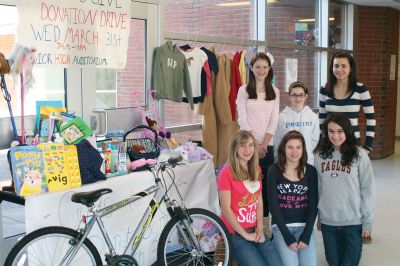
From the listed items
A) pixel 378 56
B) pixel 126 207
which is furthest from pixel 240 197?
pixel 378 56

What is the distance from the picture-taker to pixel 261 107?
12.4 ft

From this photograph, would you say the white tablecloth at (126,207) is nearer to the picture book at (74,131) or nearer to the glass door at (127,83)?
the picture book at (74,131)

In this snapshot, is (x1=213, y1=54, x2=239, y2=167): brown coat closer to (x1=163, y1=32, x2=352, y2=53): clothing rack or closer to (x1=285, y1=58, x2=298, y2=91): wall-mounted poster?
(x1=163, y1=32, x2=352, y2=53): clothing rack

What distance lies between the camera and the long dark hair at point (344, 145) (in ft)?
10.7

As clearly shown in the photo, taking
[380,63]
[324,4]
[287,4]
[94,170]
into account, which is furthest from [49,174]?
[380,63]

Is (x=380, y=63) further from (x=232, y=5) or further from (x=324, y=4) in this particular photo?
(x=232, y=5)

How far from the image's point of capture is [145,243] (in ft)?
10.7

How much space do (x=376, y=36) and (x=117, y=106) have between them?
18.6 ft

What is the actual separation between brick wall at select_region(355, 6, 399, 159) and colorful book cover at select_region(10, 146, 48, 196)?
656cm

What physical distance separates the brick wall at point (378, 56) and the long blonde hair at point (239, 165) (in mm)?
5625

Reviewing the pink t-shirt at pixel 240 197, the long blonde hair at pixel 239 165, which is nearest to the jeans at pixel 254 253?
the pink t-shirt at pixel 240 197

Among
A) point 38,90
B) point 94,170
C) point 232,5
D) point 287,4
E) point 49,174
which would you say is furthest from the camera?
point 287,4

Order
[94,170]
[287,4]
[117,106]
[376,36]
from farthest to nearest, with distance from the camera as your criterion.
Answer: [376,36] → [287,4] → [117,106] → [94,170]

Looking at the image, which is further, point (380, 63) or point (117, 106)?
point (380, 63)
